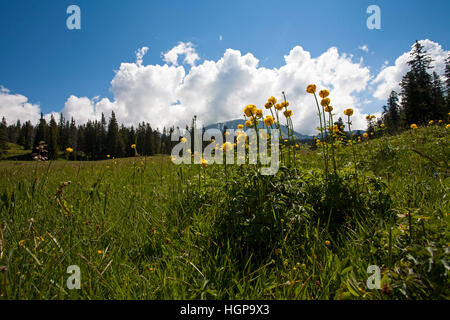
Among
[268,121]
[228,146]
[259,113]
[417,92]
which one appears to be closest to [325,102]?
[268,121]

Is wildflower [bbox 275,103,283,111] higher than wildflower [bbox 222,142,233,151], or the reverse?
wildflower [bbox 275,103,283,111]

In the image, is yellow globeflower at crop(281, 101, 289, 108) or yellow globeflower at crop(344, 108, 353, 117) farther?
yellow globeflower at crop(344, 108, 353, 117)

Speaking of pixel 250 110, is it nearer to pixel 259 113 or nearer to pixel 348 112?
pixel 259 113

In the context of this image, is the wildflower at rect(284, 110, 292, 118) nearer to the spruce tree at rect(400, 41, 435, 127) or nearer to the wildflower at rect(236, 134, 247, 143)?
the wildflower at rect(236, 134, 247, 143)

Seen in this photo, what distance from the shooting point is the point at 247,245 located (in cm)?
160

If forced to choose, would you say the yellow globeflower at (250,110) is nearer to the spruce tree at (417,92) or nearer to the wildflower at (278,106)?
the wildflower at (278,106)

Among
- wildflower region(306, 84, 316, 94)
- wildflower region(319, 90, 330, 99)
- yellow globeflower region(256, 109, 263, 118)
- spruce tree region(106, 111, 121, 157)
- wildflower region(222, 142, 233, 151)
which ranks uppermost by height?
spruce tree region(106, 111, 121, 157)

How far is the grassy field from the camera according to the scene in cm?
107

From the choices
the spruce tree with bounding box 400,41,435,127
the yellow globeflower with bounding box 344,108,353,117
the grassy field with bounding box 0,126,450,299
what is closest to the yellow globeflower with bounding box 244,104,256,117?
the grassy field with bounding box 0,126,450,299

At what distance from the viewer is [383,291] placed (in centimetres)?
92

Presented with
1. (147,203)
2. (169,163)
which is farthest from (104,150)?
(147,203)

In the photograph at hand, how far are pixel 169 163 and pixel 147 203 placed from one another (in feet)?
13.4

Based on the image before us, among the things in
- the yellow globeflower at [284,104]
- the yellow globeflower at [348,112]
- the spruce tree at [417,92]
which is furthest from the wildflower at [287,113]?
the spruce tree at [417,92]
